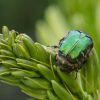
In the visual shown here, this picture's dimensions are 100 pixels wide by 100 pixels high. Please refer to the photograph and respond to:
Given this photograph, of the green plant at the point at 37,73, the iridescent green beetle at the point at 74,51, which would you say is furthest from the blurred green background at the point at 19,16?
the green plant at the point at 37,73

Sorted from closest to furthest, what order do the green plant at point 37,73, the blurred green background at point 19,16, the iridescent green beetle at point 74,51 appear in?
the green plant at point 37,73 → the iridescent green beetle at point 74,51 → the blurred green background at point 19,16

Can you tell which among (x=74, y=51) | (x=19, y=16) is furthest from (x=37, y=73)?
(x=19, y=16)

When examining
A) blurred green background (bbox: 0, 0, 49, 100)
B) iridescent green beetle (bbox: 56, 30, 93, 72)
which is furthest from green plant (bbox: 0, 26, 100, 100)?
blurred green background (bbox: 0, 0, 49, 100)

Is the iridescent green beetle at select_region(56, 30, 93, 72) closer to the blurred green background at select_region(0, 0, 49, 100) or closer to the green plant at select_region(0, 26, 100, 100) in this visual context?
the green plant at select_region(0, 26, 100, 100)

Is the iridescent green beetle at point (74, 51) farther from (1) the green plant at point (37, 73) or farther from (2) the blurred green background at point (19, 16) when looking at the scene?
(2) the blurred green background at point (19, 16)

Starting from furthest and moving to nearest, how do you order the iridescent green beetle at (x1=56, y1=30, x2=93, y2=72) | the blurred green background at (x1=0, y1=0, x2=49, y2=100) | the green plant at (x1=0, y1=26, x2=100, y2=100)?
the blurred green background at (x1=0, y1=0, x2=49, y2=100)
the iridescent green beetle at (x1=56, y1=30, x2=93, y2=72)
the green plant at (x1=0, y1=26, x2=100, y2=100)

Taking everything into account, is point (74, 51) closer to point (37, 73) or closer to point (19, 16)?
point (37, 73)

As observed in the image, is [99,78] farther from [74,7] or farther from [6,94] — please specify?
[6,94]
